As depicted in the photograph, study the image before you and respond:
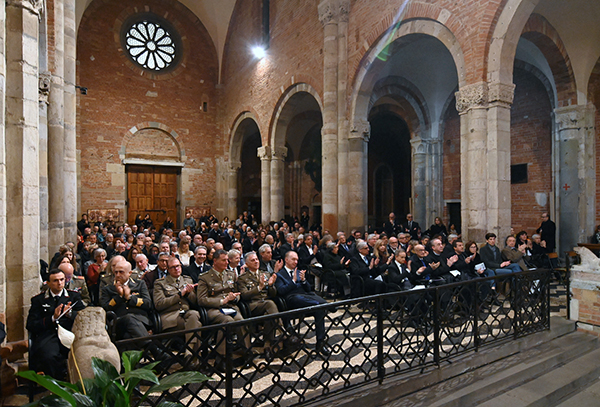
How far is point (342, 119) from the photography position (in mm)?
10898

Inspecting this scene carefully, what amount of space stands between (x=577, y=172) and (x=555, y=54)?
2.97 m

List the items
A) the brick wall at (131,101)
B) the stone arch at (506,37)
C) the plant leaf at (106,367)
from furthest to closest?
1. the brick wall at (131,101)
2. the stone arch at (506,37)
3. the plant leaf at (106,367)

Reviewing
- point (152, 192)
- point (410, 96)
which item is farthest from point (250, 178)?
point (410, 96)

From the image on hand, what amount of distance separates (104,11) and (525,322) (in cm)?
1873

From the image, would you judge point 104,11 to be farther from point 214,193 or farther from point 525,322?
point 525,322

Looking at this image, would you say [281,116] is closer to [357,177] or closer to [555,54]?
[357,177]

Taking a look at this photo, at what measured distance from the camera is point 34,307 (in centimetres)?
347

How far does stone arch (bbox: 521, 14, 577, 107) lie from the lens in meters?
8.60

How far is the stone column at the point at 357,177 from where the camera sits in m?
10.8

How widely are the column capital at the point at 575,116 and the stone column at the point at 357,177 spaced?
484 centimetres

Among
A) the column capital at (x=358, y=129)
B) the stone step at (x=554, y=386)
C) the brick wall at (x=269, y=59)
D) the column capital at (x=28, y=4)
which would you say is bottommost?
the stone step at (x=554, y=386)

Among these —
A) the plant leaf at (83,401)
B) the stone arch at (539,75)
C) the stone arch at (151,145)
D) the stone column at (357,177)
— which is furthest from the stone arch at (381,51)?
the stone arch at (151,145)

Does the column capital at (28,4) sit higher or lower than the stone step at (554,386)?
higher

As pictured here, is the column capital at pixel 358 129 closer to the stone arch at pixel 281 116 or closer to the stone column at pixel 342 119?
the stone column at pixel 342 119
